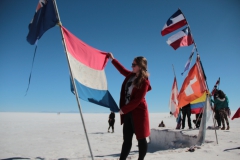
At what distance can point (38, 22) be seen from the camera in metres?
3.39

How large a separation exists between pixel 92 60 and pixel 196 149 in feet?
10.4

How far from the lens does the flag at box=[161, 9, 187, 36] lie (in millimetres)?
6523

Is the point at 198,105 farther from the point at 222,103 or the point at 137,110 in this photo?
the point at 137,110

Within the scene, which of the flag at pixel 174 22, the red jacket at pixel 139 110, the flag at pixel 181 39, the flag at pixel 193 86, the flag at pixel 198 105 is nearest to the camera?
the red jacket at pixel 139 110

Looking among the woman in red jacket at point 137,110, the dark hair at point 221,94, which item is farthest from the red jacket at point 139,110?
the dark hair at point 221,94

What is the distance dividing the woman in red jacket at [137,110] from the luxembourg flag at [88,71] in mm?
580

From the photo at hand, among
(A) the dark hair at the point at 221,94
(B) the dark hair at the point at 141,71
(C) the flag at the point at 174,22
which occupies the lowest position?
(B) the dark hair at the point at 141,71

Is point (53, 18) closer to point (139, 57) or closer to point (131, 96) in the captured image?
point (139, 57)

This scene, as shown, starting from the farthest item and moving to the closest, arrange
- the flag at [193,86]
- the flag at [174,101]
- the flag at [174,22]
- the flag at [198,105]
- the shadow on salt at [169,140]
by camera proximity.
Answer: the flag at [174,101], the flag at [198,105], the flag at [174,22], the shadow on salt at [169,140], the flag at [193,86]

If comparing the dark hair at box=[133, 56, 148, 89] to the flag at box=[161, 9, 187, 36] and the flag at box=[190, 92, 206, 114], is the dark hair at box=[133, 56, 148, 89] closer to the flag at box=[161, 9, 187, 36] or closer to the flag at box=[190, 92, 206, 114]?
the flag at box=[161, 9, 187, 36]

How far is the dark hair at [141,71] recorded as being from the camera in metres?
2.53

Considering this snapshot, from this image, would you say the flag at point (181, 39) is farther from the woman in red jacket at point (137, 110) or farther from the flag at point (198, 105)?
the woman in red jacket at point (137, 110)

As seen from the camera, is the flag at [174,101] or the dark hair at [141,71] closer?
the dark hair at [141,71]

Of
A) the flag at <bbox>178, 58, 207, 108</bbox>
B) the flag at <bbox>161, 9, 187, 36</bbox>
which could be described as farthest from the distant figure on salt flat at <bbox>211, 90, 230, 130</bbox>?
the flag at <bbox>161, 9, 187, 36</bbox>
